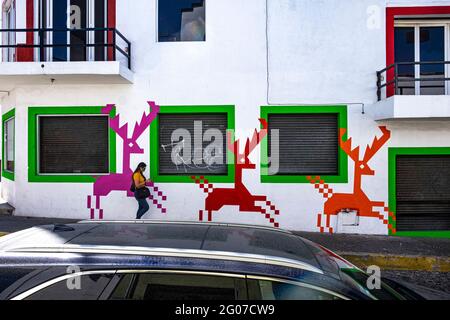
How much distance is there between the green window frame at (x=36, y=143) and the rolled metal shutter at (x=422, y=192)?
653 centimetres

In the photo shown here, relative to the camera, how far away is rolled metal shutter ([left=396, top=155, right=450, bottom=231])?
28.6 ft

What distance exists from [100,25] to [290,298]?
8.79m

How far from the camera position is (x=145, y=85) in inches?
348

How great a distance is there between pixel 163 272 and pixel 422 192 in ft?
27.2

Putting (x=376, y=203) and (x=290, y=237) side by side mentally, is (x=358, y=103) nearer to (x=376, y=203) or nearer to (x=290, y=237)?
(x=376, y=203)

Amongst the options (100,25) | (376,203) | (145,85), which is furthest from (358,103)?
(100,25)

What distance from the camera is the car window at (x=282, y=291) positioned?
77.2 inches

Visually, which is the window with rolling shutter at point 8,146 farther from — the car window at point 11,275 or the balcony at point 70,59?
the car window at point 11,275

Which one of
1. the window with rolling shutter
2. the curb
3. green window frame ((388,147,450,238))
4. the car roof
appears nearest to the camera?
the car roof

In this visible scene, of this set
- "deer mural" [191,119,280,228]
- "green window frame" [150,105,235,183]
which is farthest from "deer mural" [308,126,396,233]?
"green window frame" [150,105,235,183]

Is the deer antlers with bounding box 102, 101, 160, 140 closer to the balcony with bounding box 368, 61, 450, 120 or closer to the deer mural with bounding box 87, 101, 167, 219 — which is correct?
the deer mural with bounding box 87, 101, 167, 219

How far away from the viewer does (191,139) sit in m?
Answer: 8.88

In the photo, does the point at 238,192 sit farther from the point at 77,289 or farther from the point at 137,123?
the point at 77,289

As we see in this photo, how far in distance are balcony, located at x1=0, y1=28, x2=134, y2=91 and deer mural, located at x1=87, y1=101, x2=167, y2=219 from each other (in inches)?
35.1
